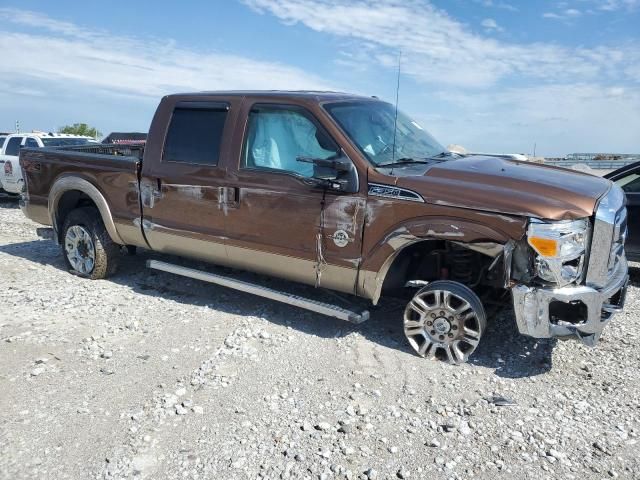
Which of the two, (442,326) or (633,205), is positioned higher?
(633,205)

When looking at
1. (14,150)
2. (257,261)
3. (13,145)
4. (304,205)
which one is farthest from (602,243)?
(13,145)

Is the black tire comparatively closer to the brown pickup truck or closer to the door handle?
the brown pickup truck

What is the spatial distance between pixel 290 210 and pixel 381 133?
1.09m

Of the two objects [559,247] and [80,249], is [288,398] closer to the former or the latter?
[559,247]

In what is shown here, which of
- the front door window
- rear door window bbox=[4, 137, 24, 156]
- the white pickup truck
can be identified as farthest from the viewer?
rear door window bbox=[4, 137, 24, 156]

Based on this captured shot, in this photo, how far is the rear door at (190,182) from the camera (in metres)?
5.05

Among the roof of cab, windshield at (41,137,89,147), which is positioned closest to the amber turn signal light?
the roof of cab

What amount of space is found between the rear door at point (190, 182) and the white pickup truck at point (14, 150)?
7.95m

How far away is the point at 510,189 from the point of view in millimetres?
3867

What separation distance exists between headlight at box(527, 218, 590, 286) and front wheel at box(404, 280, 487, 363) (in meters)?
0.60

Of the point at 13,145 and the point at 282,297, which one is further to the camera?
the point at 13,145

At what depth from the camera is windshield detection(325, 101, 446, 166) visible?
14.9 feet

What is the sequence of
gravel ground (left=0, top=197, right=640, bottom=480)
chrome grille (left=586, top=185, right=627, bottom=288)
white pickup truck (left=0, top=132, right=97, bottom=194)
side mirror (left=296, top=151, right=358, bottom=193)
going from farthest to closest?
1. white pickup truck (left=0, top=132, right=97, bottom=194)
2. side mirror (left=296, top=151, right=358, bottom=193)
3. chrome grille (left=586, top=185, right=627, bottom=288)
4. gravel ground (left=0, top=197, right=640, bottom=480)

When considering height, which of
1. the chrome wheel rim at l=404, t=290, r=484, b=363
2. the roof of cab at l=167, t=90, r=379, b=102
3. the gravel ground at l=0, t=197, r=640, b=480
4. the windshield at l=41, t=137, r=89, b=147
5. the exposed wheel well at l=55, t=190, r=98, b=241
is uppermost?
the roof of cab at l=167, t=90, r=379, b=102
